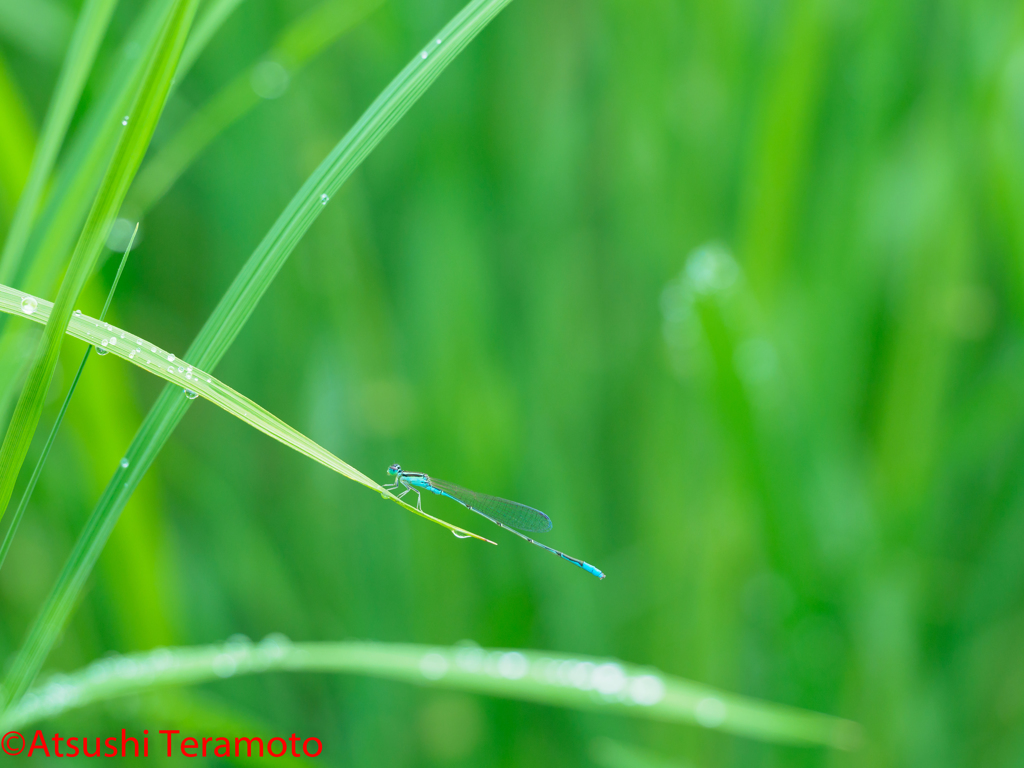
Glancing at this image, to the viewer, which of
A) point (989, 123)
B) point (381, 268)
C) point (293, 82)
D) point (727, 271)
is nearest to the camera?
point (727, 271)

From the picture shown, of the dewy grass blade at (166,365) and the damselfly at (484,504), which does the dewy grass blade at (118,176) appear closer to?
the dewy grass blade at (166,365)

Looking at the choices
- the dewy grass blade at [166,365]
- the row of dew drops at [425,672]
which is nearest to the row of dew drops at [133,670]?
the row of dew drops at [425,672]

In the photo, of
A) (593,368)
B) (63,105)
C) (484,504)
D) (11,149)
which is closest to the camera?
(63,105)

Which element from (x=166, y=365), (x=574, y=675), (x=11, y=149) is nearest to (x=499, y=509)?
(x=574, y=675)

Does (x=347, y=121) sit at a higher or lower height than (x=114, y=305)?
higher

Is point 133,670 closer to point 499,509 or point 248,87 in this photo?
point 499,509

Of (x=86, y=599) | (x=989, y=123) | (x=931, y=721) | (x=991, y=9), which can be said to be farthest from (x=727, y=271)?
(x=86, y=599)

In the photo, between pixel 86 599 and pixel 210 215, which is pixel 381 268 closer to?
pixel 210 215
